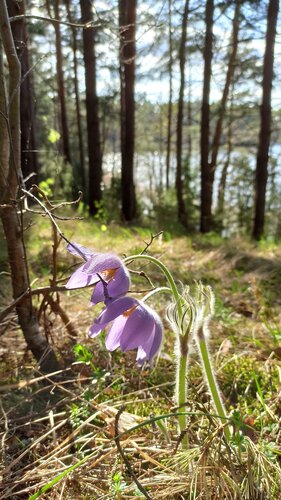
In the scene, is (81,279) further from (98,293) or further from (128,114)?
(128,114)

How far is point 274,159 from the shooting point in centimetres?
1955

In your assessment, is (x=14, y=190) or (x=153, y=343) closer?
(x=153, y=343)

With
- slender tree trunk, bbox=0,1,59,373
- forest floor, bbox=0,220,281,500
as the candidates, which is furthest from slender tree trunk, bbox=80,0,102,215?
slender tree trunk, bbox=0,1,59,373

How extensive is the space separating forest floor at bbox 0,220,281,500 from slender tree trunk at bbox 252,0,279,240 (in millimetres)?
7288

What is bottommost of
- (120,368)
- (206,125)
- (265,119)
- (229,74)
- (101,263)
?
(120,368)

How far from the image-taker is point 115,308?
111 centimetres

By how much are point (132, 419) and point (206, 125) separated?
402 inches

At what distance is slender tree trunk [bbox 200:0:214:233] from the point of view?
9820mm

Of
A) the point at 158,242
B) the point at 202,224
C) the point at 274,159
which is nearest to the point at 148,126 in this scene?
the point at 274,159

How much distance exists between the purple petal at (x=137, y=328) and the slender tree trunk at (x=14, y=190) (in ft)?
2.66

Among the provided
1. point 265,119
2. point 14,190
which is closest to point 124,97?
point 265,119

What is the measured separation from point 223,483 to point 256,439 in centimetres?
37

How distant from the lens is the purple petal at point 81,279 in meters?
1.18

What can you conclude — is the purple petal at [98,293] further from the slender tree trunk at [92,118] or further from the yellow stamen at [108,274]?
the slender tree trunk at [92,118]
